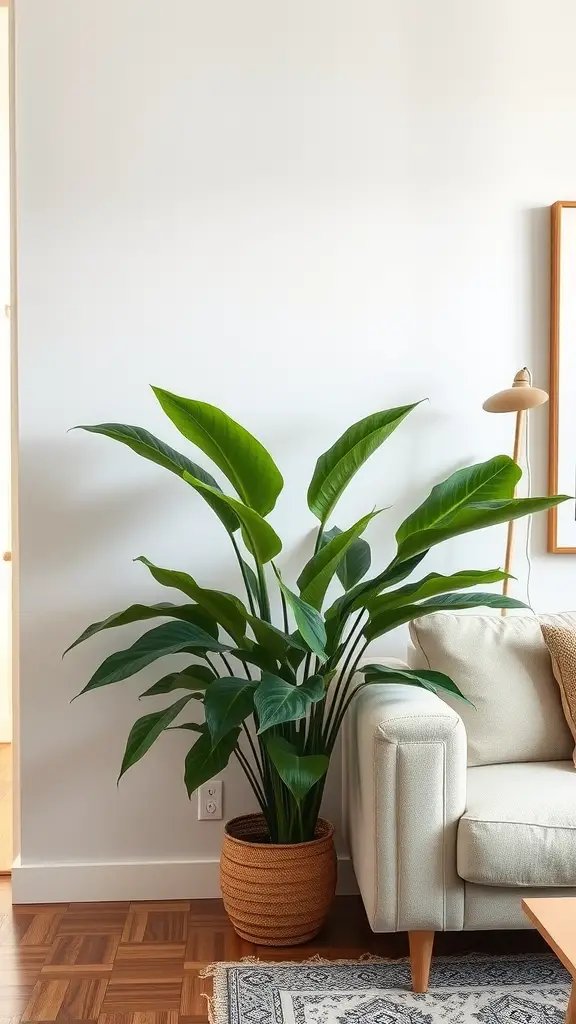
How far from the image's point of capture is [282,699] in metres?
1.95

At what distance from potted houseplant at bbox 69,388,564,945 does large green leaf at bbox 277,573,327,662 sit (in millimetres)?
87

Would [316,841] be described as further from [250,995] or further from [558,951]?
[558,951]

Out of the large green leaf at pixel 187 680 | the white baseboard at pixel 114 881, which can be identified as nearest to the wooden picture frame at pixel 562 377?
the large green leaf at pixel 187 680

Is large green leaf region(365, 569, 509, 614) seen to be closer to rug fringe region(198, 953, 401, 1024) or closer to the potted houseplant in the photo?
→ the potted houseplant

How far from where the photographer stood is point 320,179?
108 inches

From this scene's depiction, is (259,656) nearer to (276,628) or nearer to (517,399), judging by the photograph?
(276,628)

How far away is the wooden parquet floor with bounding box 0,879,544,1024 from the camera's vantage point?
201 centimetres

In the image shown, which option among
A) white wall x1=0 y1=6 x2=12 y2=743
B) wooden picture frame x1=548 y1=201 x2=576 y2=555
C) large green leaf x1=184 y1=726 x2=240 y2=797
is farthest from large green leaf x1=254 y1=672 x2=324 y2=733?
white wall x1=0 y1=6 x2=12 y2=743

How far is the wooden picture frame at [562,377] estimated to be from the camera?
9.19 feet

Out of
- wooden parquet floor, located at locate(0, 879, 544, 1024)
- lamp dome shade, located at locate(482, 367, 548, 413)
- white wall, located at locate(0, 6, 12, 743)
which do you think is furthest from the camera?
white wall, located at locate(0, 6, 12, 743)

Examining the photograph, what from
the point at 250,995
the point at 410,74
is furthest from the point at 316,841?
the point at 410,74

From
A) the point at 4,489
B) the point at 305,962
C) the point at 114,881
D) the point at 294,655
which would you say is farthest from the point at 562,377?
the point at 4,489

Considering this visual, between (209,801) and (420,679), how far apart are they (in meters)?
0.84

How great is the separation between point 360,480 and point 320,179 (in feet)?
2.89
